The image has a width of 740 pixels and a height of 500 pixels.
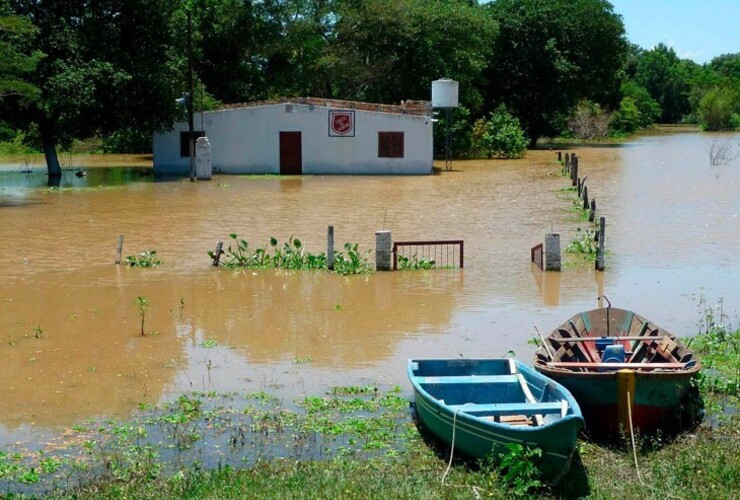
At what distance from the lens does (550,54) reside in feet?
193

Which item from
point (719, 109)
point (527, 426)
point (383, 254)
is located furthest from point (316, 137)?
point (719, 109)

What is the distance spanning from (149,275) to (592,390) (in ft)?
37.3

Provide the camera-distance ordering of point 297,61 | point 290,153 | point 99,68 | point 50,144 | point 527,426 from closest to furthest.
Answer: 1. point 527,426
2. point 99,68
3. point 50,144
4. point 290,153
5. point 297,61

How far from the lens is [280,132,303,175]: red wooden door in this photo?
41000 mm

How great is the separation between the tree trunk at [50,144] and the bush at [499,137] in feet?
70.6

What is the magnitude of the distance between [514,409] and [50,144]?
33.0 m

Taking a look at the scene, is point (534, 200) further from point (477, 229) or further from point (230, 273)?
point (230, 273)

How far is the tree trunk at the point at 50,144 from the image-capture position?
37.4 m

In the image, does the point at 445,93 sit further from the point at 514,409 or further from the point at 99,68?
the point at 514,409

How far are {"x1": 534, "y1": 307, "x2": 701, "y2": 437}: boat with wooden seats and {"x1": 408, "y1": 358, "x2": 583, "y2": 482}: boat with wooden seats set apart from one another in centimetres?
32

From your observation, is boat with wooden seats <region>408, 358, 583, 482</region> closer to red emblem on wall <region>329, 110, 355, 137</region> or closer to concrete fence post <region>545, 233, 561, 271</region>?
concrete fence post <region>545, 233, 561, 271</region>

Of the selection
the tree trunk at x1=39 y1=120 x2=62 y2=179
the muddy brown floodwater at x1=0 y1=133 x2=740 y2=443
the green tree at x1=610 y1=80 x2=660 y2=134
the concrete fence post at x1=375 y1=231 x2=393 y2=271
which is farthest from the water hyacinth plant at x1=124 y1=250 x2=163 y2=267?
the green tree at x1=610 y1=80 x2=660 y2=134

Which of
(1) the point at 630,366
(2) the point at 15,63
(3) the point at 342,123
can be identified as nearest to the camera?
(1) the point at 630,366

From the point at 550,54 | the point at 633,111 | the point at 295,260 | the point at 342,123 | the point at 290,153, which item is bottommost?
the point at 295,260
